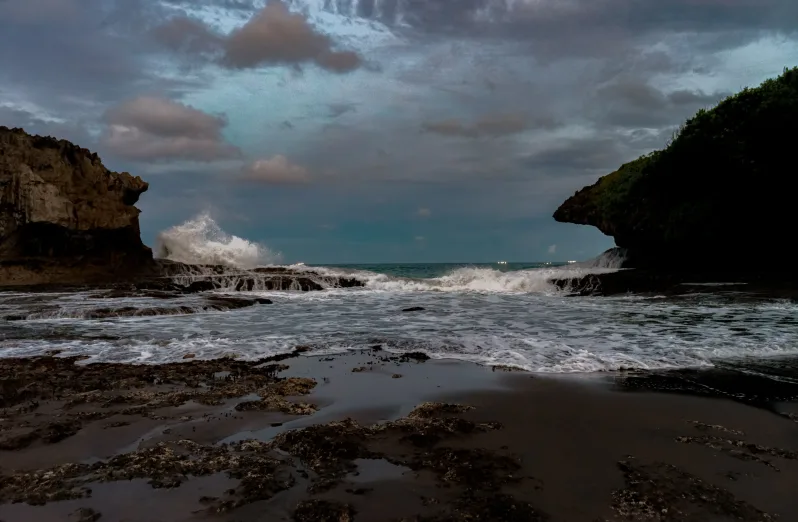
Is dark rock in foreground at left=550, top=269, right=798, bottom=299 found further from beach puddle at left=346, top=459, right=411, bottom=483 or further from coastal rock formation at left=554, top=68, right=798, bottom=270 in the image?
beach puddle at left=346, top=459, right=411, bottom=483

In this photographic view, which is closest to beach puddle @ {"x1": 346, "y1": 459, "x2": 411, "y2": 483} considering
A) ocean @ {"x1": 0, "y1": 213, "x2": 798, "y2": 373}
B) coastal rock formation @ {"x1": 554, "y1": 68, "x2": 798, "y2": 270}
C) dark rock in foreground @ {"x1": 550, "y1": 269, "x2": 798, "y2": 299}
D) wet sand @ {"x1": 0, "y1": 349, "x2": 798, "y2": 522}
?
wet sand @ {"x1": 0, "y1": 349, "x2": 798, "y2": 522}

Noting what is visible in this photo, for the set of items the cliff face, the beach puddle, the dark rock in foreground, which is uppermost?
the cliff face

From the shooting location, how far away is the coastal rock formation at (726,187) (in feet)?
65.1

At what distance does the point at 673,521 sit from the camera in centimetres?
273

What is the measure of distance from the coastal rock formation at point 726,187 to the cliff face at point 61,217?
27.9 metres

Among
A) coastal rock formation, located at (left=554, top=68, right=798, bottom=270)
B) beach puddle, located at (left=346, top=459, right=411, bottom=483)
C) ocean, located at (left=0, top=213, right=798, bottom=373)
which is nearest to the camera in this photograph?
beach puddle, located at (left=346, top=459, right=411, bottom=483)

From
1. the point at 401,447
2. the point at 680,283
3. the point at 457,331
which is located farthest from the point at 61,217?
the point at 680,283

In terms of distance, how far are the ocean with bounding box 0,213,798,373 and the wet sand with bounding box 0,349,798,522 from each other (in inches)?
57.4

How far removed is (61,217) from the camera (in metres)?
24.5

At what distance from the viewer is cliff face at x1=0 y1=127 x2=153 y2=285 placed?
2381 cm

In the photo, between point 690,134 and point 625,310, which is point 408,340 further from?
point 690,134

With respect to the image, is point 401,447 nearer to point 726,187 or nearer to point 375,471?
point 375,471

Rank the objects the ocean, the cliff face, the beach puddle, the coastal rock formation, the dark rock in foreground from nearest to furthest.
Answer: the beach puddle, the ocean, the dark rock in foreground, the coastal rock formation, the cliff face

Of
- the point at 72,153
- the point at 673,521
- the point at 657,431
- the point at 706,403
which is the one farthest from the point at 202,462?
the point at 72,153
